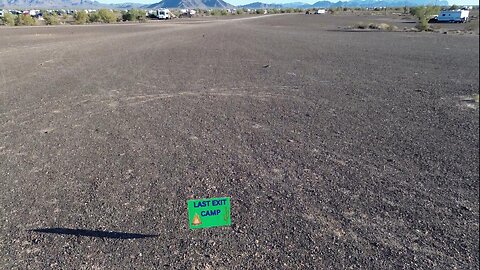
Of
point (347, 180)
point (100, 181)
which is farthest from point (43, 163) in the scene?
point (347, 180)

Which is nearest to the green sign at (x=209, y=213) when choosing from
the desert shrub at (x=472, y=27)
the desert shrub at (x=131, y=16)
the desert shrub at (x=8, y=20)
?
the desert shrub at (x=472, y=27)

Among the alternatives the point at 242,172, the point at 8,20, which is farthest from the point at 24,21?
the point at 242,172

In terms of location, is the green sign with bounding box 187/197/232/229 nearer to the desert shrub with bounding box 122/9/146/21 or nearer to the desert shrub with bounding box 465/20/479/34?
the desert shrub with bounding box 465/20/479/34

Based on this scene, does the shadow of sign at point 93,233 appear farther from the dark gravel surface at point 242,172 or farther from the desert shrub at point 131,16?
the desert shrub at point 131,16

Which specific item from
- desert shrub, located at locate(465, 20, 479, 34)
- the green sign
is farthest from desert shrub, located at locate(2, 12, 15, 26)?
desert shrub, located at locate(465, 20, 479, 34)

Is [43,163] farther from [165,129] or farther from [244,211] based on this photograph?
→ [244,211]

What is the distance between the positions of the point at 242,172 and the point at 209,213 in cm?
269

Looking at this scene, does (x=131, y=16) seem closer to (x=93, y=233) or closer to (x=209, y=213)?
(x=93, y=233)

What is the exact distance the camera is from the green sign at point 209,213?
3.59m

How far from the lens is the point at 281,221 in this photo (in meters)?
4.86

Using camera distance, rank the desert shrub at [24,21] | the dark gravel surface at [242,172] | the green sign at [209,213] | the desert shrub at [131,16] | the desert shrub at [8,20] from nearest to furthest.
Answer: the green sign at [209,213] < the dark gravel surface at [242,172] < the desert shrub at [8,20] < the desert shrub at [24,21] < the desert shrub at [131,16]

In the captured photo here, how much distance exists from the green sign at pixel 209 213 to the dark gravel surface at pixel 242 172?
70 cm

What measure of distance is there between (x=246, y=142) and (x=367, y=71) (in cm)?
1075

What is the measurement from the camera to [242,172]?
6328 millimetres
